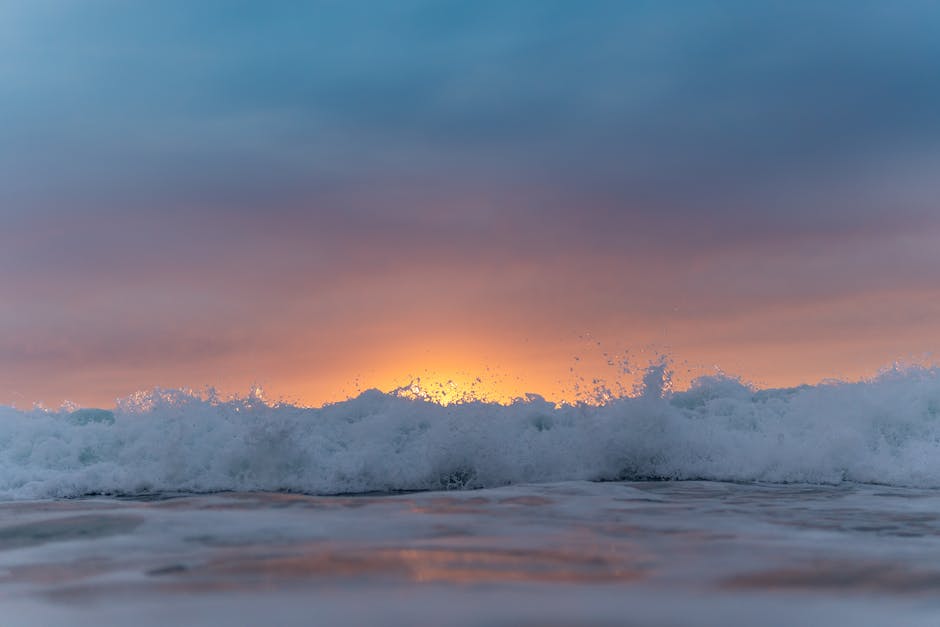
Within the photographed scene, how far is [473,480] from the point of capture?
36.7 feet

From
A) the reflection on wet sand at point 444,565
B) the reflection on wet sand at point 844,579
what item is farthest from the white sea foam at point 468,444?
the reflection on wet sand at point 844,579

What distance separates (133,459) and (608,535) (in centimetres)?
865

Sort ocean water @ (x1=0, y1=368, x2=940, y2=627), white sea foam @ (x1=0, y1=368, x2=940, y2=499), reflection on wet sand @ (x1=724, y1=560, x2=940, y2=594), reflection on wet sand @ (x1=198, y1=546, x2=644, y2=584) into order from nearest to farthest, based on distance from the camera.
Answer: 1. ocean water @ (x1=0, y1=368, x2=940, y2=627)
2. reflection on wet sand @ (x1=724, y1=560, x2=940, y2=594)
3. reflection on wet sand @ (x1=198, y1=546, x2=644, y2=584)
4. white sea foam @ (x1=0, y1=368, x2=940, y2=499)

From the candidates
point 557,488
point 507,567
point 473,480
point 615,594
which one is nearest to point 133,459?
point 473,480

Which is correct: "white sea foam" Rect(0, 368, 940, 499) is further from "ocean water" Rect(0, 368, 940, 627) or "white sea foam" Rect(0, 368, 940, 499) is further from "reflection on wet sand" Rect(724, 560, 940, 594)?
"reflection on wet sand" Rect(724, 560, 940, 594)

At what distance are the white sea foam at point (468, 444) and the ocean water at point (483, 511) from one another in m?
0.04

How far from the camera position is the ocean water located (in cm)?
350

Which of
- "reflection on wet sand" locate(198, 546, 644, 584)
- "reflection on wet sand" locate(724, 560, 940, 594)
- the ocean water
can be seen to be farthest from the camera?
"reflection on wet sand" locate(198, 546, 644, 584)

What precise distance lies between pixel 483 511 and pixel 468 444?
15.3 ft

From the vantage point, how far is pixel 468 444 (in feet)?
37.8

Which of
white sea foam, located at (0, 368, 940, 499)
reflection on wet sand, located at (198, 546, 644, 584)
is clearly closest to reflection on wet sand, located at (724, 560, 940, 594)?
reflection on wet sand, located at (198, 546, 644, 584)

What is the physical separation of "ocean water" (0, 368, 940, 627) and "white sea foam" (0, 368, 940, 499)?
37mm

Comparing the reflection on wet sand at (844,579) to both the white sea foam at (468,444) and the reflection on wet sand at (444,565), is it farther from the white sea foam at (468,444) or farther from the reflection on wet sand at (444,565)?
the white sea foam at (468,444)

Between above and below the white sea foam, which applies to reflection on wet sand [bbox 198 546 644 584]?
below
